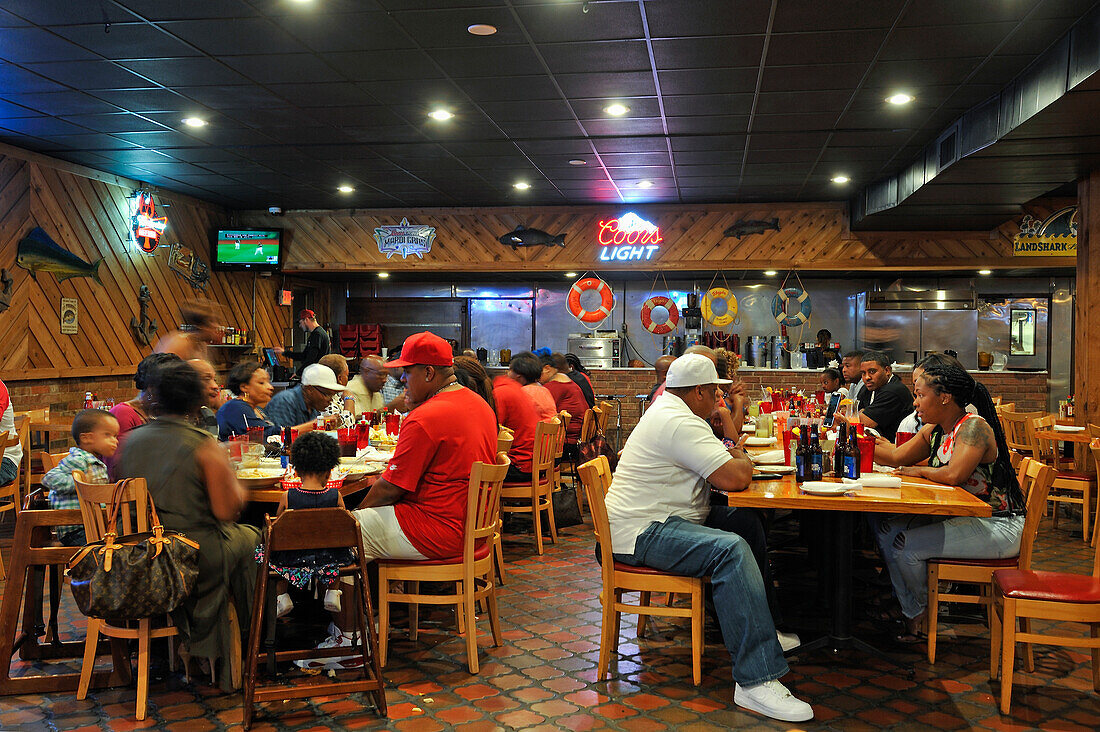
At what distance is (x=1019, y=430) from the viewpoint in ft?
31.8

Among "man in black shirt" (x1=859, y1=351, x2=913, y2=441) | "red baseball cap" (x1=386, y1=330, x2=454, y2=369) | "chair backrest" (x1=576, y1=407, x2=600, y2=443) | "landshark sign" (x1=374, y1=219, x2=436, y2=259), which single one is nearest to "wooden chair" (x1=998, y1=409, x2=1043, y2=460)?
"man in black shirt" (x1=859, y1=351, x2=913, y2=441)

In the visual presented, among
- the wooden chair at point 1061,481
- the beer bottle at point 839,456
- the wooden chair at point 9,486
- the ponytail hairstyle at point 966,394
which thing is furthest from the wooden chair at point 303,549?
the wooden chair at point 1061,481

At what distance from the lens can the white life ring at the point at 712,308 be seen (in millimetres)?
11227

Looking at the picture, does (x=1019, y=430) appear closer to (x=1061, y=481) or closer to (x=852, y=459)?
(x=1061, y=481)

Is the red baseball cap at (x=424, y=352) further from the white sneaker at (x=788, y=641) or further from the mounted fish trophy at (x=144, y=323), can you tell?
the mounted fish trophy at (x=144, y=323)

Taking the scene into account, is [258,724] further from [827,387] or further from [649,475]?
[827,387]

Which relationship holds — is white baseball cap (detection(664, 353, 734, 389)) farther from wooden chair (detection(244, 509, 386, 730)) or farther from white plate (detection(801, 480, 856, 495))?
wooden chair (detection(244, 509, 386, 730))

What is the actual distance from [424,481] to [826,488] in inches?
72.2

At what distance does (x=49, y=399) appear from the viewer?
9.09 m

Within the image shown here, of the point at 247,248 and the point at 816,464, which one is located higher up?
the point at 247,248

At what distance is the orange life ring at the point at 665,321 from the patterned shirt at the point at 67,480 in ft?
30.7

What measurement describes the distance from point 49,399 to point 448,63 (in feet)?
19.2

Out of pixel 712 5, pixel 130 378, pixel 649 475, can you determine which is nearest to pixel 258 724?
pixel 649 475

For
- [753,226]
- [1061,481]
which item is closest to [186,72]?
[753,226]
